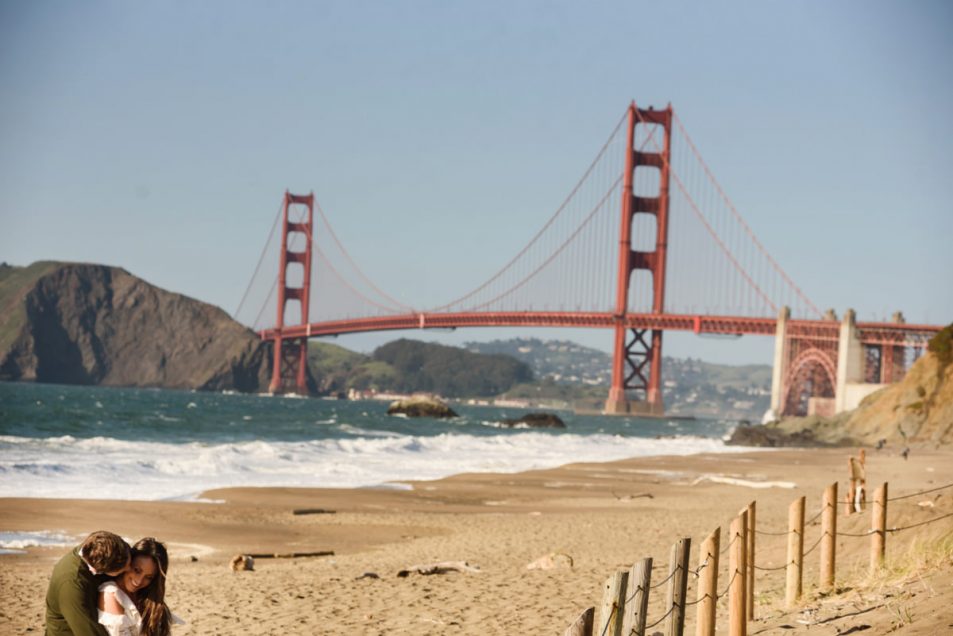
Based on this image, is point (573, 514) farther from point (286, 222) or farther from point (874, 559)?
point (286, 222)

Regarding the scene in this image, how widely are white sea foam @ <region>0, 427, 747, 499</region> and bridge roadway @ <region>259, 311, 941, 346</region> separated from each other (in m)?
29.8

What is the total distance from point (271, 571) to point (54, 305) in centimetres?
10172

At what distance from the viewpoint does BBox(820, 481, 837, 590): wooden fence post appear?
7969 mm

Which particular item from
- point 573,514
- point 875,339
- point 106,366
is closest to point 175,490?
point 573,514

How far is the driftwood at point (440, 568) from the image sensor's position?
994cm

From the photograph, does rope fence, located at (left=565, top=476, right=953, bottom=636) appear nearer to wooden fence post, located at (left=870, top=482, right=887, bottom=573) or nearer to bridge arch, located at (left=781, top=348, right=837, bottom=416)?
wooden fence post, located at (left=870, top=482, right=887, bottom=573)

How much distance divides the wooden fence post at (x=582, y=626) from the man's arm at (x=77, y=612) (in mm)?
1523

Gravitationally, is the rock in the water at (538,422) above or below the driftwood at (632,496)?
below

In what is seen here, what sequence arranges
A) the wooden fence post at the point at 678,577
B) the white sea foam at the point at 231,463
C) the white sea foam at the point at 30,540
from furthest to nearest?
the white sea foam at the point at 231,463 < the white sea foam at the point at 30,540 < the wooden fence post at the point at 678,577

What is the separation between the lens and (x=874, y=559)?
844 cm

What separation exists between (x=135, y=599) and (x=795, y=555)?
14.8ft

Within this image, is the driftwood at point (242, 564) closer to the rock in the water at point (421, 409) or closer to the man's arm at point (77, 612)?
the man's arm at point (77, 612)

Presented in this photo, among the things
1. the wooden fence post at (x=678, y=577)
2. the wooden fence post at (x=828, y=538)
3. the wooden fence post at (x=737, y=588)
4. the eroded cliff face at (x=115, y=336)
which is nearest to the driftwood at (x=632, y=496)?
the wooden fence post at (x=828, y=538)

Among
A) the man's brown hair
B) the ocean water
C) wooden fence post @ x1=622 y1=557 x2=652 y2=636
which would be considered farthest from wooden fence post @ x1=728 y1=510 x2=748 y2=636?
the ocean water
